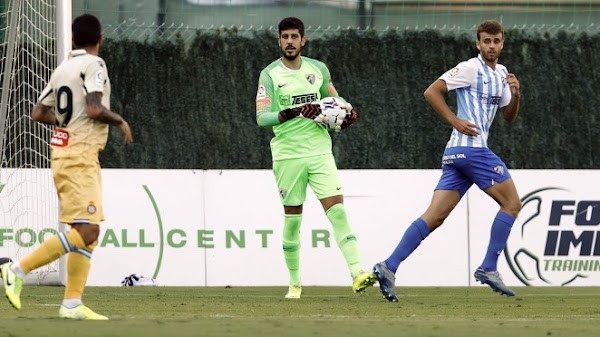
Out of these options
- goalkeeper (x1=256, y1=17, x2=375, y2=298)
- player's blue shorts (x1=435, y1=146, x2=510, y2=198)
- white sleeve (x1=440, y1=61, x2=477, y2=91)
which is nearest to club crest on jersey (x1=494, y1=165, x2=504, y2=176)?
player's blue shorts (x1=435, y1=146, x2=510, y2=198)

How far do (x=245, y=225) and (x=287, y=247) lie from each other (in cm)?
316

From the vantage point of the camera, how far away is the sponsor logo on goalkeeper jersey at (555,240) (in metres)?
14.9

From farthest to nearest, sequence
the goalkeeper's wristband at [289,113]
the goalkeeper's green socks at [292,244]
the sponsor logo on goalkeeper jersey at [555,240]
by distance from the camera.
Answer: the sponsor logo on goalkeeper jersey at [555,240], the goalkeeper's green socks at [292,244], the goalkeeper's wristband at [289,113]

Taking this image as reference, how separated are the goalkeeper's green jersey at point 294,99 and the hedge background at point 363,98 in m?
7.56

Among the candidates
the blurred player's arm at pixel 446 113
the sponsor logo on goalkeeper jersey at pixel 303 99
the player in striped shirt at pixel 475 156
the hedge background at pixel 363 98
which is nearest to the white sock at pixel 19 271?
the player in striped shirt at pixel 475 156

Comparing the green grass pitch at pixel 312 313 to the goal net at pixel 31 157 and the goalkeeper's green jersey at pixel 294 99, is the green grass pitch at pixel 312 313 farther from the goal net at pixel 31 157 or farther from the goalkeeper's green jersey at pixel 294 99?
the goalkeeper's green jersey at pixel 294 99

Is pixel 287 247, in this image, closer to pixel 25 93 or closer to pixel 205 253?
pixel 205 253

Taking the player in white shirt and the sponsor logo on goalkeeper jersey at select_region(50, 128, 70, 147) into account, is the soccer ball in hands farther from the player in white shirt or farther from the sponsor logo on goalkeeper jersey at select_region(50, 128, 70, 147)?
the sponsor logo on goalkeeper jersey at select_region(50, 128, 70, 147)

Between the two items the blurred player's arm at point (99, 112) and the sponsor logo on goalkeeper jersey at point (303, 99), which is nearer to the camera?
the blurred player's arm at point (99, 112)

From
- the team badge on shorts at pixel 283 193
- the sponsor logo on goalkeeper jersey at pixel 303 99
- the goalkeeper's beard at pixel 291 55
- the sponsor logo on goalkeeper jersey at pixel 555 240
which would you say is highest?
the goalkeeper's beard at pixel 291 55

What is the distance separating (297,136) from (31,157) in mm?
4117

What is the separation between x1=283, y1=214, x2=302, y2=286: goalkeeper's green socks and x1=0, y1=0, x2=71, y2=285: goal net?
9.65 ft

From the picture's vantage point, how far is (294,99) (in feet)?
37.8

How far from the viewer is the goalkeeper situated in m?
11.4
